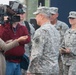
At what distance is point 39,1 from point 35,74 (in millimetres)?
5810

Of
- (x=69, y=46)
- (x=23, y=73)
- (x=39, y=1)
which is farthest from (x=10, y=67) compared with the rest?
(x=39, y=1)

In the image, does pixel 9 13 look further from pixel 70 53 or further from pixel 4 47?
pixel 70 53

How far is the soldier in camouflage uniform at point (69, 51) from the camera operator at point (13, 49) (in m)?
1.41

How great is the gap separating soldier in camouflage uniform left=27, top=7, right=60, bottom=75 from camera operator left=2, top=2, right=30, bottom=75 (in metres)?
0.35

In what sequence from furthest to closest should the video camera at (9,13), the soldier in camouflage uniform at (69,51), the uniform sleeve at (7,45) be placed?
the soldier in camouflage uniform at (69,51) → the video camera at (9,13) → the uniform sleeve at (7,45)

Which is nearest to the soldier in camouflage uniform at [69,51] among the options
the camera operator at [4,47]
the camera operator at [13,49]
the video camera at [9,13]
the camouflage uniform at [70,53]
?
the camouflage uniform at [70,53]

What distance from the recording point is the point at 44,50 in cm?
603

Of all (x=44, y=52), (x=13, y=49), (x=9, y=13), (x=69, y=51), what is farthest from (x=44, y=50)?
(x=69, y=51)

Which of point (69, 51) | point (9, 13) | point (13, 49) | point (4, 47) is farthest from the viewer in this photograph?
point (69, 51)

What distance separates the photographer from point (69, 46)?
7566 mm

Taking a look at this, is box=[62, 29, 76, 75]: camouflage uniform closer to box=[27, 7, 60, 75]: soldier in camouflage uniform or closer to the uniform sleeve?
box=[27, 7, 60, 75]: soldier in camouflage uniform

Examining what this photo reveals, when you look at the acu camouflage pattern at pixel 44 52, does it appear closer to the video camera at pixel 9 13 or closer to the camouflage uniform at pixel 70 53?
the video camera at pixel 9 13

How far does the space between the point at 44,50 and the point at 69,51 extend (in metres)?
1.59

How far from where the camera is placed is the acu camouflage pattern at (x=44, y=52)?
5.97 m
